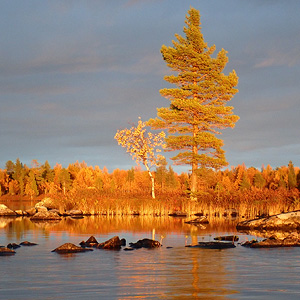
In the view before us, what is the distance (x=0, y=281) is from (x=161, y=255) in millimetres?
5604

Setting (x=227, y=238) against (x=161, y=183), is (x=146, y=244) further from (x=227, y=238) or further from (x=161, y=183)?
(x=161, y=183)

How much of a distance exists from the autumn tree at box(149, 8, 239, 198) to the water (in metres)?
24.7

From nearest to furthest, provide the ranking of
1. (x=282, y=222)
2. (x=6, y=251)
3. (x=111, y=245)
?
1. (x=6, y=251)
2. (x=111, y=245)
3. (x=282, y=222)

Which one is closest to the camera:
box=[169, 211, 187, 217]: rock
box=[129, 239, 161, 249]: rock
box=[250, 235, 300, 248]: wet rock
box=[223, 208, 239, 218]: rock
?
box=[250, 235, 300, 248]: wet rock

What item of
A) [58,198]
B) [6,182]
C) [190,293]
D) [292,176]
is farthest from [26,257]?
[6,182]

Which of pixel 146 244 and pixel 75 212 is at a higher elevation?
pixel 75 212

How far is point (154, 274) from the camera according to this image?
11.4m

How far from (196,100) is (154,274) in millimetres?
32106

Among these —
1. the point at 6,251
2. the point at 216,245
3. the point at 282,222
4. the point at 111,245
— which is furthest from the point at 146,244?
the point at 282,222

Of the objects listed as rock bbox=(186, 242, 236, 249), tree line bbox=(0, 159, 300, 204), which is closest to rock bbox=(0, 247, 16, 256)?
rock bbox=(186, 242, 236, 249)

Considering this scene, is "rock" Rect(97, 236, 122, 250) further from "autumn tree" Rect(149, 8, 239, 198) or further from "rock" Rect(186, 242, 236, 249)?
"autumn tree" Rect(149, 8, 239, 198)

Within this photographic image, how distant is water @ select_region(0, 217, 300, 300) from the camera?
926cm

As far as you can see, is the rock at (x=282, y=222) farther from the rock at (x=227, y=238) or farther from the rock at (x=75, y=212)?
the rock at (x=75, y=212)

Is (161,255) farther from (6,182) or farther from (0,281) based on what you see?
(6,182)
